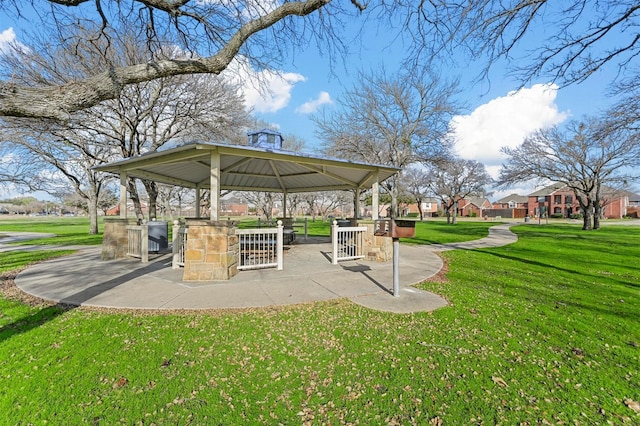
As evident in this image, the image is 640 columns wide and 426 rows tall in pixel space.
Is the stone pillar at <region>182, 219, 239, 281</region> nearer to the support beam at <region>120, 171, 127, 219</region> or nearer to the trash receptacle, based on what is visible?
the trash receptacle

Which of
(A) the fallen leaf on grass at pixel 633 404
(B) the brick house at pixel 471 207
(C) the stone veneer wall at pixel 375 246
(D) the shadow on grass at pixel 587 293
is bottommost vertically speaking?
(D) the shadow on grass at pixel 587 293

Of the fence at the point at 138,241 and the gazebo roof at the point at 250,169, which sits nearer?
the gazebo roof at the point at 250,169

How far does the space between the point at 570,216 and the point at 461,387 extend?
63824mm

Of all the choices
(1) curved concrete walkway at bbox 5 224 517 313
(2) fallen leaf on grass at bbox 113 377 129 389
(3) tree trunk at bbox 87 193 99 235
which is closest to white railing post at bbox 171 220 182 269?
(1) curved concrete walkway at bbox 5 224 517 313

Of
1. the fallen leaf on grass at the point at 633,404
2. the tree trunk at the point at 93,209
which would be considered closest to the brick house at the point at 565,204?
the fallen leaf on grass at the point at 633,404

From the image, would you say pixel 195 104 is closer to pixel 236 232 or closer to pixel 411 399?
pixel 236 232

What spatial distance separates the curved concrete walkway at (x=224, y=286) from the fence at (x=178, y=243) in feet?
0.88

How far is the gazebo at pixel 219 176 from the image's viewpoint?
5.59 meters

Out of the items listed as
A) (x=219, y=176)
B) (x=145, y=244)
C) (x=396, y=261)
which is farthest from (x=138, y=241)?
(x=396, y=261)

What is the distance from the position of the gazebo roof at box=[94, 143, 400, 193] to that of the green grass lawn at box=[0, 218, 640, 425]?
3.54 metres

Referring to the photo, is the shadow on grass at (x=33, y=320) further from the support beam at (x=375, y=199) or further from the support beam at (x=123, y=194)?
the support beam at (x=375, y=199)

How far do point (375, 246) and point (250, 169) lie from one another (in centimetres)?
553

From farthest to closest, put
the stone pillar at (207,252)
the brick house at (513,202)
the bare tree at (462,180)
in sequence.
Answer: the brick house at (513,202), the bare tree at (462,180), the stone pillar at (207,252)

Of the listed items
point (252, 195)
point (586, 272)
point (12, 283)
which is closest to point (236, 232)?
point (12, 283)
